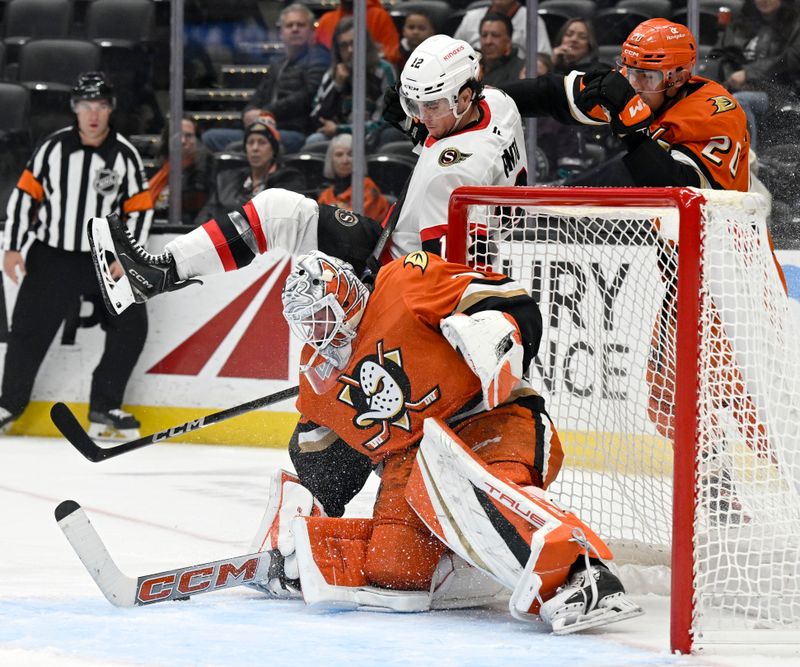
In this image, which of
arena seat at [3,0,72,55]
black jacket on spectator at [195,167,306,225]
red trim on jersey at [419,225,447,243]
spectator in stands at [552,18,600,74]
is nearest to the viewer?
red trim on jersey at [419,225,447,243]

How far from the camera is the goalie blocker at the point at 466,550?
8.17 ft

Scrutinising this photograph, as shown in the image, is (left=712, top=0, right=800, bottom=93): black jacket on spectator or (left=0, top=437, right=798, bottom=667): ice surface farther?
(left=712, top=0, right=800, bottom=93): black jacket on spectator

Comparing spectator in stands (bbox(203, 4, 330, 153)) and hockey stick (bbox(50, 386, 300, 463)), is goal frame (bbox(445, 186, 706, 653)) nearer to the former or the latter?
hockey stick (bbox(50, 386, 300, 463))

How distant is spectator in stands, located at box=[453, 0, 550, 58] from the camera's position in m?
5.17

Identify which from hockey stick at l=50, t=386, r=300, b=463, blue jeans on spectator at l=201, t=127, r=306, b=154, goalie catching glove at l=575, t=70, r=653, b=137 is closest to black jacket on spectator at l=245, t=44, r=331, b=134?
blue jeans on spectator at l=201, t=127, r=306, b=154

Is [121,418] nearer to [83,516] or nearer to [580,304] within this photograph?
[580,304]

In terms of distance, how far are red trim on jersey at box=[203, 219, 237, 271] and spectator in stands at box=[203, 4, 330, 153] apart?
2422 mm

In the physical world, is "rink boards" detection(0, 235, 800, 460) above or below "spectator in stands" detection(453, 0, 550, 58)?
below

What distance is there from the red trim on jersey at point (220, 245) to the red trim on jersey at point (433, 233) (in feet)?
1.35

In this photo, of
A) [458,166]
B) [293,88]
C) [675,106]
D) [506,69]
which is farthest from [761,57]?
[458,166]

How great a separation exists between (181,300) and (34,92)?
1.14m

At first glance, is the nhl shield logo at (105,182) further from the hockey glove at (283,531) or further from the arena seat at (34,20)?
the hockey glove at (283,531)

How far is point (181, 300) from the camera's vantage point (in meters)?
5.50

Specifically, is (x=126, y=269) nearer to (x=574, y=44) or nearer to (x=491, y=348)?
(x=491, y=348)
